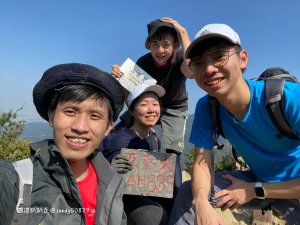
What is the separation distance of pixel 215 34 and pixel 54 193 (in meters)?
1.97

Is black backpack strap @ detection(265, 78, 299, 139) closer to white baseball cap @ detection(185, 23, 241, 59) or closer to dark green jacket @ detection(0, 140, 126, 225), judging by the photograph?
white baseball cap @ detection(185, 23, 241, 59)

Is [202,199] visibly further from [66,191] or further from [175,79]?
[175,79]

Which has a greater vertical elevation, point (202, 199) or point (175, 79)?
point (175, 79)

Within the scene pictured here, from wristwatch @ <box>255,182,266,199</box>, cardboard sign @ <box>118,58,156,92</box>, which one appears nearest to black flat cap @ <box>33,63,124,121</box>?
wristwatch @ <box>255,182,266,199</box>

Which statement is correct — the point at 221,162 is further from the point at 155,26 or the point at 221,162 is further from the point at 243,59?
the point at 243,59

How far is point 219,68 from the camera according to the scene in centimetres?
302

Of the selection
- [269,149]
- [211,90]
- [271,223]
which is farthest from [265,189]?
[271,223]

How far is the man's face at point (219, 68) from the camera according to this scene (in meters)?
3.01

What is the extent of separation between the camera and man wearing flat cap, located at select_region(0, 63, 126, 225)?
7.47 ft

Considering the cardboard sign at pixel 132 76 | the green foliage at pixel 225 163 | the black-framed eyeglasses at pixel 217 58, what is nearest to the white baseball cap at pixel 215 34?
the black-framed eyeglasses at pixel 217 58

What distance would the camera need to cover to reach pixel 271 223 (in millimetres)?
11695

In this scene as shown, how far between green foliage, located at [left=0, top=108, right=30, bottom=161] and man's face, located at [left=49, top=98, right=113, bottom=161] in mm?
6366

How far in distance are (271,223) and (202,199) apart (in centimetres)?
1010

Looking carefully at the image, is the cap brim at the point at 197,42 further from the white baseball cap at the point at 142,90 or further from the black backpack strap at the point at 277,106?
the white baseball cap at the point at 142,90
